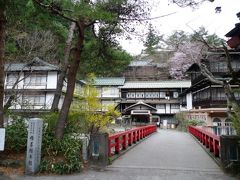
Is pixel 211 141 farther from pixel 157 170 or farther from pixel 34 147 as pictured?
pixel 34 147

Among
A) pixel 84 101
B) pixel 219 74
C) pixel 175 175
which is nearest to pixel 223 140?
pixel 175 175

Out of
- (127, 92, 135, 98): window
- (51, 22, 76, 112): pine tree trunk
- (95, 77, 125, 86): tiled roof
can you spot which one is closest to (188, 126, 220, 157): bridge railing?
(51, 22, 76, 112): pine tree trunk

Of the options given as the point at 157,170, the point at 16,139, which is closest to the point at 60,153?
the point at 16,139

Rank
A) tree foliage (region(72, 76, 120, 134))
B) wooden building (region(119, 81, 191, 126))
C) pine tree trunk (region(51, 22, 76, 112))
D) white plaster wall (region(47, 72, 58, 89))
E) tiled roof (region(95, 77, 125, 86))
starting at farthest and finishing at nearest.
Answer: tiled roof (region(95, 77, 125, 86)) → wooden building (region(119, 81, 191, 126)) → white plaster wall (region(47, 72, 58, 89)) → pine tree trunk (region(51, 22, 76, 112)) → tree foliage (region(72, 76, 120, 134))

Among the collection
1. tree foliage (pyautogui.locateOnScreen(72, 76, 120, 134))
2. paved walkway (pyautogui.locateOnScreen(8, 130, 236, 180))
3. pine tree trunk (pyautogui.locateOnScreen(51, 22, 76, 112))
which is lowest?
paved walkway (pyautogui.locateOnScreen(8, 130, 236, 180))

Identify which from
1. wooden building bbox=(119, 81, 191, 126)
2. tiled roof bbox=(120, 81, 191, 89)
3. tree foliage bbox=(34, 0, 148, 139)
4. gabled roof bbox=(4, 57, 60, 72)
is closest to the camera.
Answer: tree foliage bbox=(34, 0, 148, 139)

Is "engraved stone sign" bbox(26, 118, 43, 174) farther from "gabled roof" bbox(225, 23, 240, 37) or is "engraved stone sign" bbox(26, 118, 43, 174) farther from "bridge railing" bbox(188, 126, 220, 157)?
"gabled roof" bbox(225, 23, 240, 37)

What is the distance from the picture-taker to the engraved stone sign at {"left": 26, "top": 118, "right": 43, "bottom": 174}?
771 centimetres

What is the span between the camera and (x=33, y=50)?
1681cm

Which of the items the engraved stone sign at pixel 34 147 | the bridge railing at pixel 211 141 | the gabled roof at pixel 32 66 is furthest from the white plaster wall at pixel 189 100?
the engraved stone sign at pixel 34 147

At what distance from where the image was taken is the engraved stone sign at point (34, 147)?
771 cm

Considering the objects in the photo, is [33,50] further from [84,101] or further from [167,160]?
[167,160]

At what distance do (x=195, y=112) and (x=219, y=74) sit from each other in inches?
257

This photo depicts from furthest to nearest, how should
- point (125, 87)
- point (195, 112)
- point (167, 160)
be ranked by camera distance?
point (125, 87)
point (195, 112)
point (167, 160)
